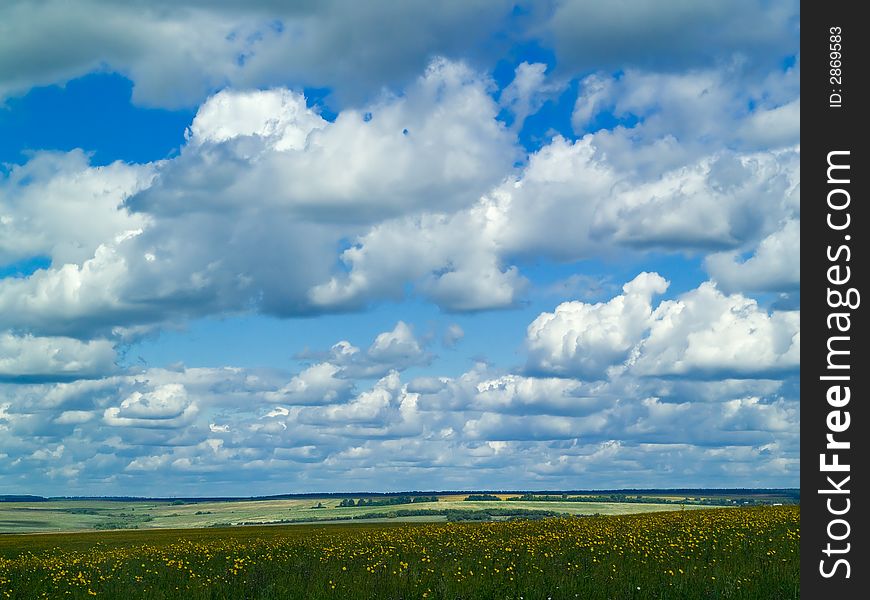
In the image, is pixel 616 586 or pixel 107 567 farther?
pixel 107 567

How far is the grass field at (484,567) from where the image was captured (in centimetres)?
1902

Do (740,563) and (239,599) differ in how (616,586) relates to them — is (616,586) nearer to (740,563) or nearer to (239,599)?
(740,563)

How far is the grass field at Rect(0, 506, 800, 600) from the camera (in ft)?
62.4

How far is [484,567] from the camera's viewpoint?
22.2 metres

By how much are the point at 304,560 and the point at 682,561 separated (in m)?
11.6
